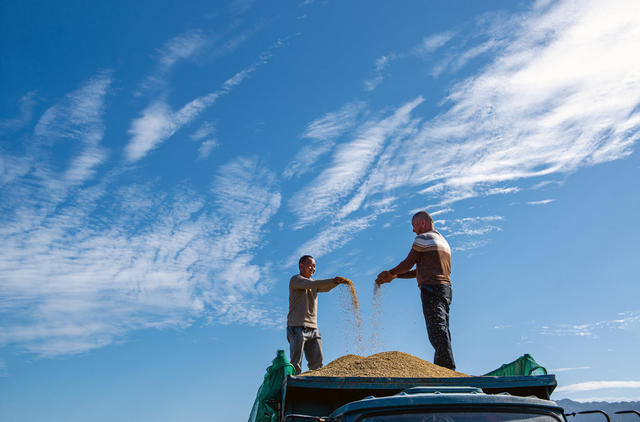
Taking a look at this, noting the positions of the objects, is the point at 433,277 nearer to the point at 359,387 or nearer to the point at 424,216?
the point at 424,216

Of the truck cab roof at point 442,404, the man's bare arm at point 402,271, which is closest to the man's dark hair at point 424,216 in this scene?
the man's bare arm at point 402,271

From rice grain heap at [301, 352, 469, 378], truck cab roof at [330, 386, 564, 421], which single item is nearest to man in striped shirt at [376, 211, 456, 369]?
rice grain heap at [301, 352, 469, 378]

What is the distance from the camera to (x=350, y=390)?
445 centimetres

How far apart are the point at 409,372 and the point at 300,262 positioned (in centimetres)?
379

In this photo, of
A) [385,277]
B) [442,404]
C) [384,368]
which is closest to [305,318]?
[385,277]

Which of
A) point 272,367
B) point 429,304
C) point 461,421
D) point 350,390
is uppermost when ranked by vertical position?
point 429,304

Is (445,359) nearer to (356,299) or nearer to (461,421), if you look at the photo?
(356,299)

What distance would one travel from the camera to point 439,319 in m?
6.81

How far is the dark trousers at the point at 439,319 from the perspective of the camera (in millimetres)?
6457

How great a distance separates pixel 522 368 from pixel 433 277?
6.03 feet

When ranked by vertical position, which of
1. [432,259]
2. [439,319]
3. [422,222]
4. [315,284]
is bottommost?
[439,319]

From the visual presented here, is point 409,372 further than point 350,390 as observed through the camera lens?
Yes

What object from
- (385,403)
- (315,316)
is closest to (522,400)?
(385,403)

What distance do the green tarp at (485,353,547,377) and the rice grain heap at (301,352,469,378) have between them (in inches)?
24.7
